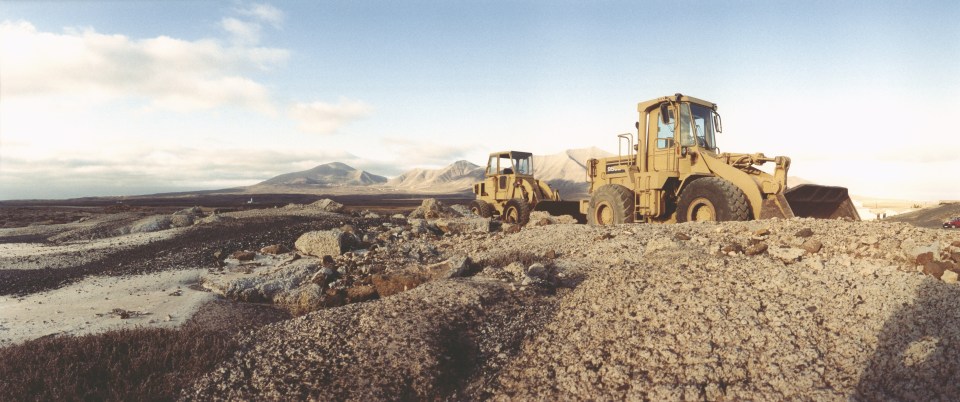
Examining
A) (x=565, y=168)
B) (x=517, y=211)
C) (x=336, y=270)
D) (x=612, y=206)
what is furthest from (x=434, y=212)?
(x=565, y=168)

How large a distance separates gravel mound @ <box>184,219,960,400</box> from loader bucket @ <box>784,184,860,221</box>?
10.9 ft

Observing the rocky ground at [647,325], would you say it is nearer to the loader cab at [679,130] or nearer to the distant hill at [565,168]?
the loader cab at [679,130]

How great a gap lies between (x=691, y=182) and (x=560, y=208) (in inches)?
289

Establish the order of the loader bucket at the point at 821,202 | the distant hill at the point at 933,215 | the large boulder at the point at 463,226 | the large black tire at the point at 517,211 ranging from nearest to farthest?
the loader bucket at the point at 821,202, the large boulder at the point at 463,226, the large black tire at the point at 517,211, the distant hill at the point at 933,215

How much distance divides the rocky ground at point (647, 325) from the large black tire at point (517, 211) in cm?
940

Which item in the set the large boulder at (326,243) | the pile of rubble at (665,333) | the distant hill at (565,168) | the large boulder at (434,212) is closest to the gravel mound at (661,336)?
the pile of rubble at (665,333)

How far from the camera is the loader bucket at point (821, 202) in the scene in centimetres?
1026

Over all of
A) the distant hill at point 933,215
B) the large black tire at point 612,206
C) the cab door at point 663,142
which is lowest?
the distant hill at point 933,215

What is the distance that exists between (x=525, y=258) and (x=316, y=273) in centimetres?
363

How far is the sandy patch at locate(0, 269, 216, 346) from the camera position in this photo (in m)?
6.69

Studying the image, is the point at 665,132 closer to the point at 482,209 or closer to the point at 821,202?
the point at 821,202

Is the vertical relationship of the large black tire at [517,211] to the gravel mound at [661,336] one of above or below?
above

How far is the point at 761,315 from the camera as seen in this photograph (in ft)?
15.9

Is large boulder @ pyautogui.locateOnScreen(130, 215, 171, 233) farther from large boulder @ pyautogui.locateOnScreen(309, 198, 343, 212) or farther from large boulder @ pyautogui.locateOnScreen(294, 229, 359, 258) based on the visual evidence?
large boulder @ pyautogui.locateOnScreen(294, 229, 359, 258)
